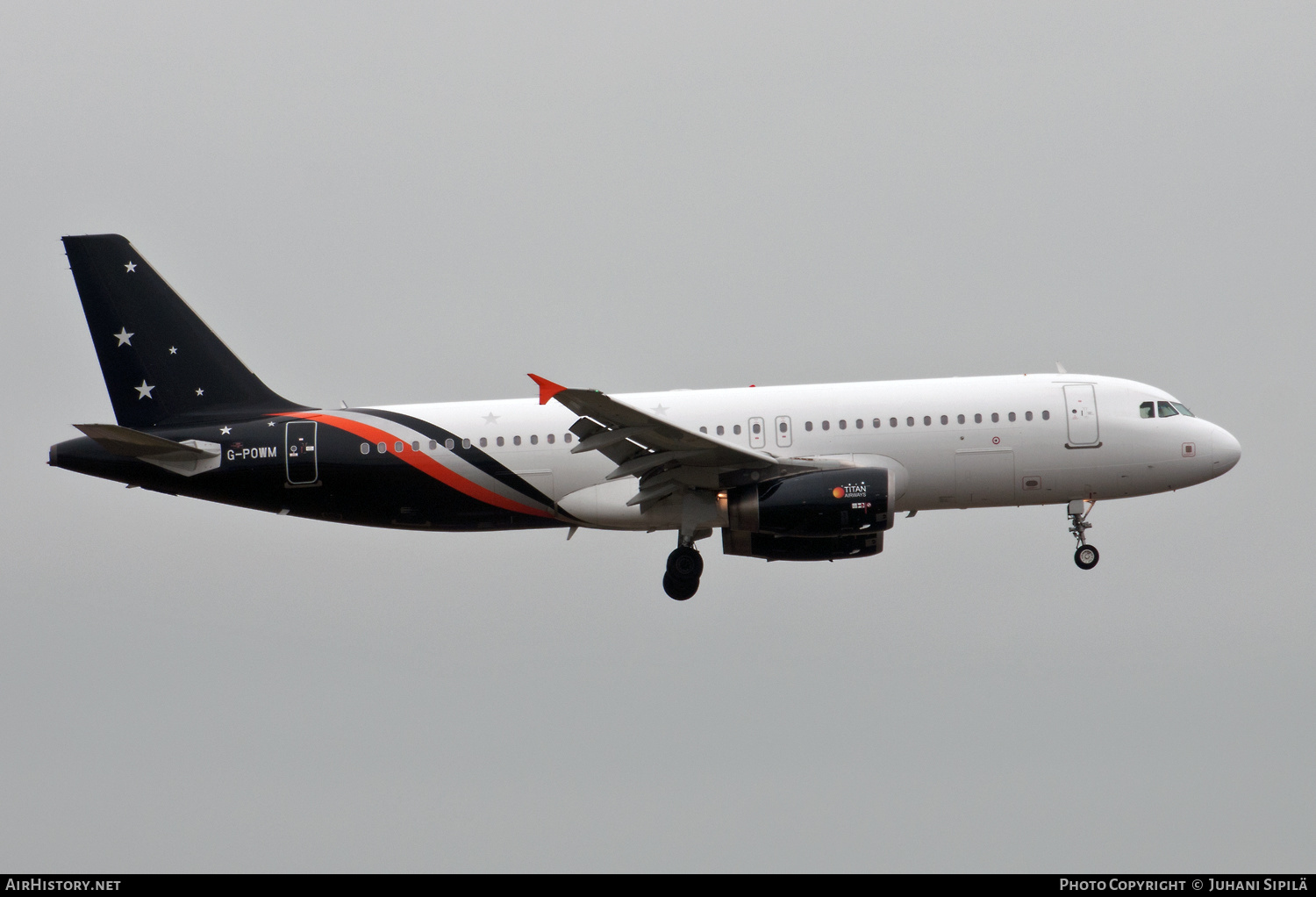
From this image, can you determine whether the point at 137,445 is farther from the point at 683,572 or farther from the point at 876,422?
the point at 876,422

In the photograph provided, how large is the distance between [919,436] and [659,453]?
20.9ft

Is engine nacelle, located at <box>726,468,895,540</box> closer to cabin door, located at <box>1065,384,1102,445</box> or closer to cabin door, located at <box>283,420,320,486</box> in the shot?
cabin door, located at <box>1065,384,1102,445</box>

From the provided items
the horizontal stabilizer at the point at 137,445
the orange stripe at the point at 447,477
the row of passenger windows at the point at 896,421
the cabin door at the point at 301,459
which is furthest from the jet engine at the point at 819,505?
the horizontal stabilizer at the point at 137,445

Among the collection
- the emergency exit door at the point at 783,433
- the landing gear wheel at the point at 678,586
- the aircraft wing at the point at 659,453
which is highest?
the emergency exit door at the point at 783,433

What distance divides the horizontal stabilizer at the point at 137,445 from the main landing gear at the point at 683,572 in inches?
450

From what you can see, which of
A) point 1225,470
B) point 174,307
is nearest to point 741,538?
point 1225,470

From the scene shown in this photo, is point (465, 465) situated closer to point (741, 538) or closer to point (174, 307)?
point (741, 538)

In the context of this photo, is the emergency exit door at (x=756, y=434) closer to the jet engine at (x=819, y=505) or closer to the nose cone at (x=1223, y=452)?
the jet engine at (x=819, y=505)

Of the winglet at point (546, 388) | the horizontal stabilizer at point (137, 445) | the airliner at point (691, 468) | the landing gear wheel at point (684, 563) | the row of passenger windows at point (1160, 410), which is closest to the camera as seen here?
the winglet at point (546, 388)

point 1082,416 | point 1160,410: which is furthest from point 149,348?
point 1160,410

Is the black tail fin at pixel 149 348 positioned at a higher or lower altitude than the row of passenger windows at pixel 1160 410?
higher

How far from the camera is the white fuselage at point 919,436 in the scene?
33.8 meters

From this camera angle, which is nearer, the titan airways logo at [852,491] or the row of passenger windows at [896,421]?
the titan airways logo at [852,491]

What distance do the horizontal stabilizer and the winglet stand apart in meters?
9.85
